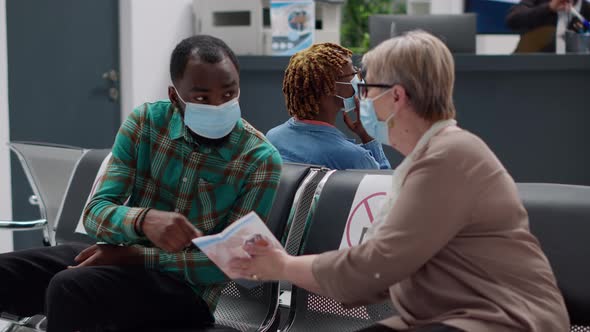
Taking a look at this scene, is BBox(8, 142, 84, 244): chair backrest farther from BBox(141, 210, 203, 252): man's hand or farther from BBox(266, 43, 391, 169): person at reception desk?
BBox(141, 210, 203, 252): man's hand

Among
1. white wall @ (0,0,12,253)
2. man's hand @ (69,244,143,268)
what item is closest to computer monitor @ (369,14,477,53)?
white wall @ (0,0,12,253)

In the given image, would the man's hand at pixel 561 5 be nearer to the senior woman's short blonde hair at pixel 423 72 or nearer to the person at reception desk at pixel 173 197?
the person at reception desk at pixel 173 197

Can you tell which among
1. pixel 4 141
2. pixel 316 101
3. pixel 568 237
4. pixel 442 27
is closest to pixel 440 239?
pixel 568 237

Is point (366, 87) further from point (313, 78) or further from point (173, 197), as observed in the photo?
point (313, 78)

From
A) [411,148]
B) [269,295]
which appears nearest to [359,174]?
[269,295]

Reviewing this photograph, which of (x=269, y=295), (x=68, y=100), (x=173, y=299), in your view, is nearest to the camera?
(x=173, y=299)

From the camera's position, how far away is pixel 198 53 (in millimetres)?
1893

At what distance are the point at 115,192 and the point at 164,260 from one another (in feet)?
0.66

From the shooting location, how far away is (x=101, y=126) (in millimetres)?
4574

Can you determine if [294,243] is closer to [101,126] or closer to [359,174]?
[359,174]

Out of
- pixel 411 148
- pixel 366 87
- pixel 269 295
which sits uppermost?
pixel 366 87

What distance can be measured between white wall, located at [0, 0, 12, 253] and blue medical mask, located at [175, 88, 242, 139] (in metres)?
2.27

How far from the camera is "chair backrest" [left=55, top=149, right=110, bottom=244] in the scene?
251cm

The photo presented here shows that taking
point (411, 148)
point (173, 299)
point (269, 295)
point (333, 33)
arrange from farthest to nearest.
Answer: point (333, 33), point (269, 295), point (173, 299), point (411, 148)
